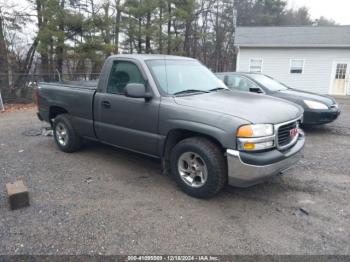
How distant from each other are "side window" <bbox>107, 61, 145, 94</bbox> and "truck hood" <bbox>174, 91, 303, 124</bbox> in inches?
32.6

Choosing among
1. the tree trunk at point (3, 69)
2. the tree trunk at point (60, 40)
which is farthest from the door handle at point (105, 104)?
the tree trunk at point (60, 40)

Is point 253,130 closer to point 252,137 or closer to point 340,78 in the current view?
point 252,137

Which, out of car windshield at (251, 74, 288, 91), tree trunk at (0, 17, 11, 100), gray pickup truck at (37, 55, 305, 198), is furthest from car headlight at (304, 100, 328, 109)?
tree trunk at (0, 17, 11, 100)

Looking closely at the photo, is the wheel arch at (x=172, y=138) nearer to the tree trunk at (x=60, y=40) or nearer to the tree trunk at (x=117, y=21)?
the tree trunk at (x=60, y=40)

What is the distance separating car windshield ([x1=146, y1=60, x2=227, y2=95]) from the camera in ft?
13.1

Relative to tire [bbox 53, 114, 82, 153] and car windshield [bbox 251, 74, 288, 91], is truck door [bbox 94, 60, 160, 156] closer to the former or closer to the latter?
tire [bbox 53, 114, 82, 153]

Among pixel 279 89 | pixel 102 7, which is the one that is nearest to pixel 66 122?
pixel 279 89

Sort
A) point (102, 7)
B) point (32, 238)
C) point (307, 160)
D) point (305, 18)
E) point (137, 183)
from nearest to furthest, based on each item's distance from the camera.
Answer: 1. point (32, 238)
2. point (137, 183)
3. point (307, 160)
4. point (102, 7)
5. point (305, 18)

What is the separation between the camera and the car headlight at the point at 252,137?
3086 mm

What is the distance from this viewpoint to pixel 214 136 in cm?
326

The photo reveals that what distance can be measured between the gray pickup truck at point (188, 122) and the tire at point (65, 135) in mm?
45

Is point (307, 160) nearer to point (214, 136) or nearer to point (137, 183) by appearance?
point (214, 136)

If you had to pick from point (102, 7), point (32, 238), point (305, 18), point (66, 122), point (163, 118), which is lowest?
point (32, 238)

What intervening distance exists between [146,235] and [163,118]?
1.52 metres
